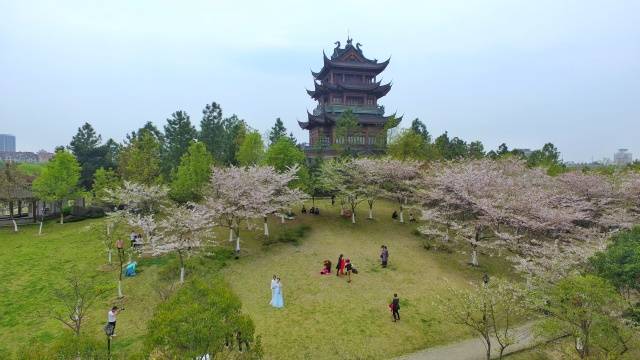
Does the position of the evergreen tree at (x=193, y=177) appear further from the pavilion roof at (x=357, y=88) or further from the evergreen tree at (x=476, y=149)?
the evergreen tree at (x=476, y=149)

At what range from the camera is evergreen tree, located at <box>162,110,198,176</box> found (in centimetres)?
4806

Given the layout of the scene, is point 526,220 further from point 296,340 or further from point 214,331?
point 214,331

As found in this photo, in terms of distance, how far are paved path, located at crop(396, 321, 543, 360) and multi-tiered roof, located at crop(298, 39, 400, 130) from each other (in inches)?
1780

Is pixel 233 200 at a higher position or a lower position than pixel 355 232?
higher

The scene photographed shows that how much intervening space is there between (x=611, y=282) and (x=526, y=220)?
10890mm

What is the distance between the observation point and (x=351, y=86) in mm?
62938

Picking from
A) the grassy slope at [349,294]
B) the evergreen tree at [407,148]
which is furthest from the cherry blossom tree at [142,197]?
the evergreen tree at [407,148]

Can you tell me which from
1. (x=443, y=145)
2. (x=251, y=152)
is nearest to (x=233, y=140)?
(x=251, y=152)

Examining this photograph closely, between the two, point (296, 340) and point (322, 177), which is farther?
point (322, 177)

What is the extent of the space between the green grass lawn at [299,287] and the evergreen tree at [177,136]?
14.5 m

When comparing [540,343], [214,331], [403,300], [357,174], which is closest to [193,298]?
[214,331]

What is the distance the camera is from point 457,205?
107ft

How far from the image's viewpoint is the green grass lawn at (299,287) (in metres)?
18.6

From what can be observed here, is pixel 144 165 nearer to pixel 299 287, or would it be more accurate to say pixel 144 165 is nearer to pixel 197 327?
pixel 299 287
